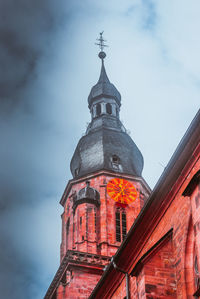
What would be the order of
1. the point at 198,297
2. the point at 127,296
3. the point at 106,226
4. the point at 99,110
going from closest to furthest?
the point at 198,297 < the point at 127,296 < the point at 106,226 < the point at 99,110

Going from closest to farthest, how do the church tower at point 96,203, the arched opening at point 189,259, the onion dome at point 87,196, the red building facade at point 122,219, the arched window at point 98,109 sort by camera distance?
the arched opening at point 189,259 < the red building facade at point 122,219 < the church tower at point 96,203 < the onion dome at point 87,196 < the arched window at point 98,109

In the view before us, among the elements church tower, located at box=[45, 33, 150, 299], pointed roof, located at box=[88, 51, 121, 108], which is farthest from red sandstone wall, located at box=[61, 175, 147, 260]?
pointed roof, located at box=[88, 51, 121, 108]

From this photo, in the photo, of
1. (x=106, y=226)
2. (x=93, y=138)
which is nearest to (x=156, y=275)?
(x=106, y=226)

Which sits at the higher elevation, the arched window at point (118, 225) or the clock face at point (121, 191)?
the clock face at point (121, 191)

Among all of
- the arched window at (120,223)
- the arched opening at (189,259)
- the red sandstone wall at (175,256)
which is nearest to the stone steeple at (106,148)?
the arched window at (120,223)

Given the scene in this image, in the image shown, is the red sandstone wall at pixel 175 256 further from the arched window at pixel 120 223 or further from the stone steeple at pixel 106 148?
the stone steeple at pixel 106 148

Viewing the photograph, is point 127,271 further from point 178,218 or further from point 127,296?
point 178,218

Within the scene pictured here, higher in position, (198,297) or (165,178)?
(165,178)

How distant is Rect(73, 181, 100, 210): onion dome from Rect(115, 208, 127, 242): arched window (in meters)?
1.46

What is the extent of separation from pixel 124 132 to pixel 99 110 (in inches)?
167

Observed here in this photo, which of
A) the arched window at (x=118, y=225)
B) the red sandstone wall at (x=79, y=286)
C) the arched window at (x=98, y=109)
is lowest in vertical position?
the red sandstone wall at (x=79, y=286)

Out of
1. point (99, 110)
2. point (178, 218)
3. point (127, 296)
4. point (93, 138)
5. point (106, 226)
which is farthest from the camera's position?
point (99, 110)

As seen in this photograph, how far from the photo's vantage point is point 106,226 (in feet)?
140

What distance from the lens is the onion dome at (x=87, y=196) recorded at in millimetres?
44062
